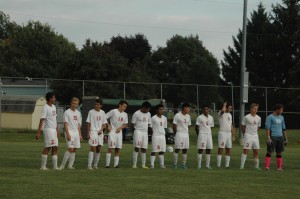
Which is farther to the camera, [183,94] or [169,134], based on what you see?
[183,94]

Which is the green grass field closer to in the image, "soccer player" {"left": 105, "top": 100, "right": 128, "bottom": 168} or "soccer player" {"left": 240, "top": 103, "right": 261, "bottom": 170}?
"soccer player" {"left": 240, "top": 103, "right": 261, "bottom": 170}

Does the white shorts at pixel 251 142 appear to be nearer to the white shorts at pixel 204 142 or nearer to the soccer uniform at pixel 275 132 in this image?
the soccer uniform at pixel 275 132

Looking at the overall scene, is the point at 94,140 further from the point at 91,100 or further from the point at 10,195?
the point at 91,100

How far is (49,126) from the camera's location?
2102 cm

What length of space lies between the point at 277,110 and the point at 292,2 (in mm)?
57371

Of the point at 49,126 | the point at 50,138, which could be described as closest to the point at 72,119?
the point at 49,126

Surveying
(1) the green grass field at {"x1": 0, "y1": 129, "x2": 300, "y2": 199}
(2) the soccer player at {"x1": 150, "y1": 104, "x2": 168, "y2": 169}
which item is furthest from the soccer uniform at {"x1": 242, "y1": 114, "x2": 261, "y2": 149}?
(2) the soccer player at {"x1": 150, "y1": 104, "x2": 168, "y2": 169}

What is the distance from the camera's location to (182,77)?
372 feet

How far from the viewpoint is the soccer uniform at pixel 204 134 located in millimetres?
23875

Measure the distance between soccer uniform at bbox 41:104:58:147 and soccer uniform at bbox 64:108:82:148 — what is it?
42 cm

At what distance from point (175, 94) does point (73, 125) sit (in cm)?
4687

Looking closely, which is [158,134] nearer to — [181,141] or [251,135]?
[181,141]

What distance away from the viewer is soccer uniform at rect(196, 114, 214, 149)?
23.9 metres

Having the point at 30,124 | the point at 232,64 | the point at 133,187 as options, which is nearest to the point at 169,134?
the point at 30,124
